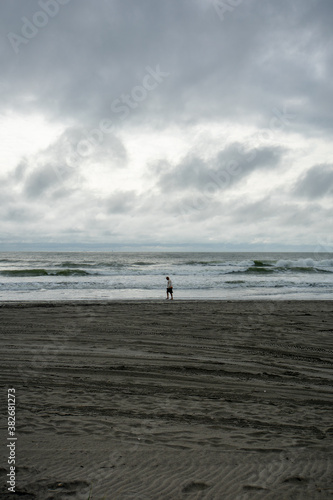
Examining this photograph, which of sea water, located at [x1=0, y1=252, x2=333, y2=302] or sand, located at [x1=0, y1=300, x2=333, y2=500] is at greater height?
sand, located at [x1=0, y1=300, x2=333, y2=500]

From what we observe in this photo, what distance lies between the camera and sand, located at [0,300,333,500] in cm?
300

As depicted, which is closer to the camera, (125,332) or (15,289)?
(125,332)

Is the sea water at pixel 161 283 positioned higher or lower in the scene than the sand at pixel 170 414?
lower

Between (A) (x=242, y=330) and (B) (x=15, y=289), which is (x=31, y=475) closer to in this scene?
(A) (x=242, y=330)

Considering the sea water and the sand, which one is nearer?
the sand

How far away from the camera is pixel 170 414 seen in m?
4.35

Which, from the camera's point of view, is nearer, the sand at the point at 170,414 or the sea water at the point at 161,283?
the sand at the point at 170,414

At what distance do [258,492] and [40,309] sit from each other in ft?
40.2

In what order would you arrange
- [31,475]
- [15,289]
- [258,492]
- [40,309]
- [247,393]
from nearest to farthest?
[258,492], [31,475], [247,393], [40,309], [15,289]

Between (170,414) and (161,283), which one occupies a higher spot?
(170,414)

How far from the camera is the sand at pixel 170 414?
3.00 metres

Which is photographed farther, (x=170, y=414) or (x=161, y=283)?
(x=161, y=283)

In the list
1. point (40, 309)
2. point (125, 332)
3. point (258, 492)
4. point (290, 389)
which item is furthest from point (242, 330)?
point (40, 309)

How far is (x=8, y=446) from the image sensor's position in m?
3.57
